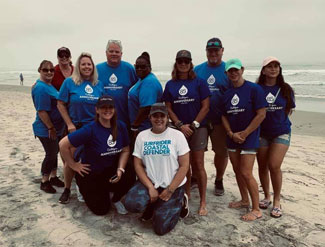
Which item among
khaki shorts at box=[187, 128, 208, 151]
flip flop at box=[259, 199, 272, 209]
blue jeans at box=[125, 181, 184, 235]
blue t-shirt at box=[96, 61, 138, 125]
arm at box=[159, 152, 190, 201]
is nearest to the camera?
blue jeans at box=[125, 181, 184, 235]

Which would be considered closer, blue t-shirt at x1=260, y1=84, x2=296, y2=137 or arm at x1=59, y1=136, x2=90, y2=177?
arm at x1=59, y1=136, x2=90, y2=177

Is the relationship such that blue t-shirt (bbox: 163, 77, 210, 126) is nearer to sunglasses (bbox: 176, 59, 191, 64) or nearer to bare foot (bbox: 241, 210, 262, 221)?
sunglasses (bbox: 176, 59, 191, 64)

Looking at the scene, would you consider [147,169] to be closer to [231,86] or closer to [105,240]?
[105,240]

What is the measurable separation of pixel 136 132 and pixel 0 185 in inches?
95.2

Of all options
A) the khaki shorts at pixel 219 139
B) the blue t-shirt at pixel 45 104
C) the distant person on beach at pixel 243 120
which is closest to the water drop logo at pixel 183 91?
the distant person on beach at pixel 243 120

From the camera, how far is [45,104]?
13.3ft

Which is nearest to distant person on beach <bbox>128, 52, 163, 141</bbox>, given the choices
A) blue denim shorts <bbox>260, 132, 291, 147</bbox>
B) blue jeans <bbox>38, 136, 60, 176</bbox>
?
blue jeans <bbox>38, 136, 60, 176</bbox>

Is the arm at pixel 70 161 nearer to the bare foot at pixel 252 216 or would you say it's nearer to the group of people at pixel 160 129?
the group of people at pixel 160 129

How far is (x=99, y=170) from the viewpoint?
369 centimetres

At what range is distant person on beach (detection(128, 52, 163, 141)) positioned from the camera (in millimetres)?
3648

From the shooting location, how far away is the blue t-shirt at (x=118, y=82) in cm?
404

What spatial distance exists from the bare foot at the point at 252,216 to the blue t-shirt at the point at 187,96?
1424 millimetres

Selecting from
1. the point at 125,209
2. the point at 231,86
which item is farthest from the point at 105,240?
the point at 231,86

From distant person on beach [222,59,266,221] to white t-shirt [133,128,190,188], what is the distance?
74cm
